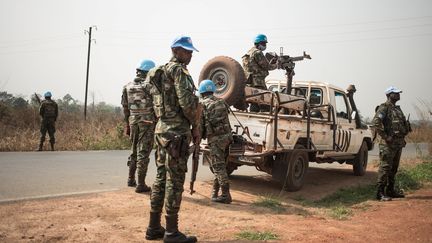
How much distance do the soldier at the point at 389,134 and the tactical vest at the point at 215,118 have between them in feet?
9.46

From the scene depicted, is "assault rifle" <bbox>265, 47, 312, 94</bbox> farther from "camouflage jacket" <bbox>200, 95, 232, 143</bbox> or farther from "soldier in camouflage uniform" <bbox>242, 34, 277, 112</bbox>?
"camouflage jacket" <bbox>200, 95, 232, 143</bbox>

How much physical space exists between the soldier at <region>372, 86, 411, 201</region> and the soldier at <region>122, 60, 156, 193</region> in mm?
4085

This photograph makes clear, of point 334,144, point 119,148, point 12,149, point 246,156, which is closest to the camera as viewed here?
point 246,156

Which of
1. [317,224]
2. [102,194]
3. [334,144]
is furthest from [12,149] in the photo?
[317,224]

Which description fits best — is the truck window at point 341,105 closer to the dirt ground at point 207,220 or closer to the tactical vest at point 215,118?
the dirt ground at point 207,220

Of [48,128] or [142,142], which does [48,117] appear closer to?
[48,128]

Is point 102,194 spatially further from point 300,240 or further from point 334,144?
point 334,144

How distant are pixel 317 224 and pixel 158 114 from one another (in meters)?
2.61

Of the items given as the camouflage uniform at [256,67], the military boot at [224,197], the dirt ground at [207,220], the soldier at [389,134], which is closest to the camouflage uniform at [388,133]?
the soldier at [389,134]

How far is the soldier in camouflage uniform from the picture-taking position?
27.7ft

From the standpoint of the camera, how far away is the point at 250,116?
7539 mm

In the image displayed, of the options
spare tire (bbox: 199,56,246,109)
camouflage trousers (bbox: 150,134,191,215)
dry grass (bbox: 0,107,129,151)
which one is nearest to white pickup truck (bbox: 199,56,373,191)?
spare tire (bbox: 199,56,246,109)

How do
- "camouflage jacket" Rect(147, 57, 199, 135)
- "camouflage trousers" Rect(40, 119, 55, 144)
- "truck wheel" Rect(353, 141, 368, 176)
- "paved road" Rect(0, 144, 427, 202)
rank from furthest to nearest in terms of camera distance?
"camouflage trousers" Rect(40, 119, 55, 144), "truck wheel" Rect(353, 141, 368, 176), "paved road" Rect(0, 144, 427, 202), "camouflage jacket" Rect(147, 57, 199, 135)

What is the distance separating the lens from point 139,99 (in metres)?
6.62
